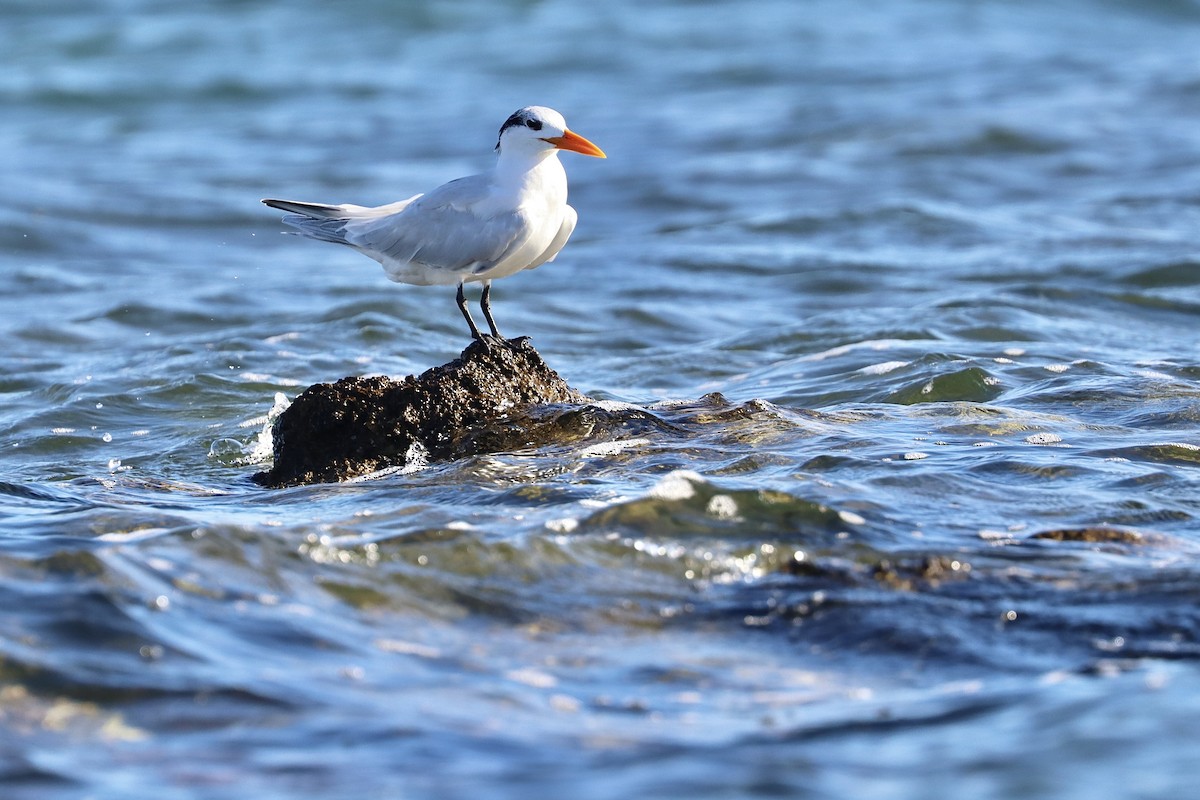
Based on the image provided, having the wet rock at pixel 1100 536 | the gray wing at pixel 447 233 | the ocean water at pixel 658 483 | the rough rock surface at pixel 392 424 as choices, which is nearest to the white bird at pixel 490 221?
the gray wing at pixel 447 233

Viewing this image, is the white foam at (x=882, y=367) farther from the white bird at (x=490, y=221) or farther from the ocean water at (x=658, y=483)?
the white bird at (x=490, y=221)

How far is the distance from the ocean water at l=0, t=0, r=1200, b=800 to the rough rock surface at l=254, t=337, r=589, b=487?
191 mm

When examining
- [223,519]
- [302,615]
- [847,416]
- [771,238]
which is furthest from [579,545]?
[771,238]

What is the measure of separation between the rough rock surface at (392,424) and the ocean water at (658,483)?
0.63 ft

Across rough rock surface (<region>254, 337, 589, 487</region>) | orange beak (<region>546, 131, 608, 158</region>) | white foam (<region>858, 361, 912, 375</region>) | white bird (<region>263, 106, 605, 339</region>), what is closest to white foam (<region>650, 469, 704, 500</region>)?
rough rock surface (<region>254, 337, 589, 487</region>)

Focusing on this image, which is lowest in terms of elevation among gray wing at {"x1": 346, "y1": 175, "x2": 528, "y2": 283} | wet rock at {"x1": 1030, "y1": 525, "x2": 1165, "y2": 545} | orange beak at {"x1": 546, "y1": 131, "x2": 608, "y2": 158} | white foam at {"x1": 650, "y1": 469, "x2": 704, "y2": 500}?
wet rock at {"x1": 1030, "y1": 525, "x2": 1165, "y2": 545}

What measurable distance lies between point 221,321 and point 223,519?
5185 mm

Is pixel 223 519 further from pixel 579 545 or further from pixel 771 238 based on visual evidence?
pixel 771 238

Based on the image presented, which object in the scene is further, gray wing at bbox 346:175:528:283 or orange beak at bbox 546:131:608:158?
orange beak at bbox 546:131:608:158

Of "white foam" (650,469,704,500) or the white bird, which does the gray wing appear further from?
"white foam" (650,469,704,500)

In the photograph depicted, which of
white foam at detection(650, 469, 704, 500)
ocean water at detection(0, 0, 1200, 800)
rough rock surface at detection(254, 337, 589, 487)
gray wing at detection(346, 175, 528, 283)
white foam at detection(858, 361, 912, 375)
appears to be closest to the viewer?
ocean water at detection(0, 0, 1200, 800)

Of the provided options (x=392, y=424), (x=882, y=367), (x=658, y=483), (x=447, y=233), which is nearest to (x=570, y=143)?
(x=447, y=233)

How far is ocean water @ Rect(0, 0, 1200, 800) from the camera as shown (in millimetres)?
3385

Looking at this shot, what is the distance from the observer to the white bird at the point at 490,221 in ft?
19.6
